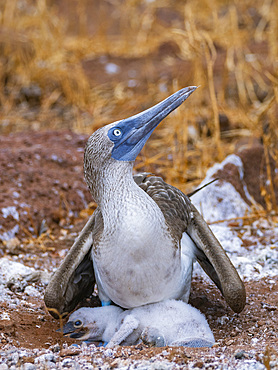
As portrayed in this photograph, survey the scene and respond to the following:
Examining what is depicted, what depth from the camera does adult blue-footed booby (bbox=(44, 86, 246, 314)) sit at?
9.78 ft

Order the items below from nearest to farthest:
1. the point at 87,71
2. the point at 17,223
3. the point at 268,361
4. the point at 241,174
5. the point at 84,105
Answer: the point at 268,361 → the point at 17,223 → the point at 241,174 → the point at 84,105 → the point at 87,71

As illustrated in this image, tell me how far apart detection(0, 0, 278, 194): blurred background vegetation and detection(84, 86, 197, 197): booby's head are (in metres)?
1.88

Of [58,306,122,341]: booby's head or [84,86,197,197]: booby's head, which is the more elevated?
[84,86,197,197]: booby's head

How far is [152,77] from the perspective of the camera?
8.30 m

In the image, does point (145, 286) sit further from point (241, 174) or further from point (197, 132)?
point (197, 132)

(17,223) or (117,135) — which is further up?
(117,135)

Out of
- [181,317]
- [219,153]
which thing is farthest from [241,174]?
[181,317]

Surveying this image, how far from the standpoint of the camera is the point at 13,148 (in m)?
5.84

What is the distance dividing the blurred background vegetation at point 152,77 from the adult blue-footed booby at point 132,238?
1.80 meters

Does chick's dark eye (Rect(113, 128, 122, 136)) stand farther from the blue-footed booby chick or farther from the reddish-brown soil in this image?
the reddish-brown soil

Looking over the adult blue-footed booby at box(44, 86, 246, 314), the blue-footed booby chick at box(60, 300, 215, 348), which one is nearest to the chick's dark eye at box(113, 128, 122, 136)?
the adult blue-footed booby at box(44, 86, 246, 314)

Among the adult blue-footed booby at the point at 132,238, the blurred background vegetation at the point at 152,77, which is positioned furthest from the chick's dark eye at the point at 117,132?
the blurred background vegetation at the point at 152,77

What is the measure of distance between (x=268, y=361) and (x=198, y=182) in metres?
3.00

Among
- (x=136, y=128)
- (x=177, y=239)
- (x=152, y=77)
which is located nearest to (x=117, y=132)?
(x=136, y=128)
